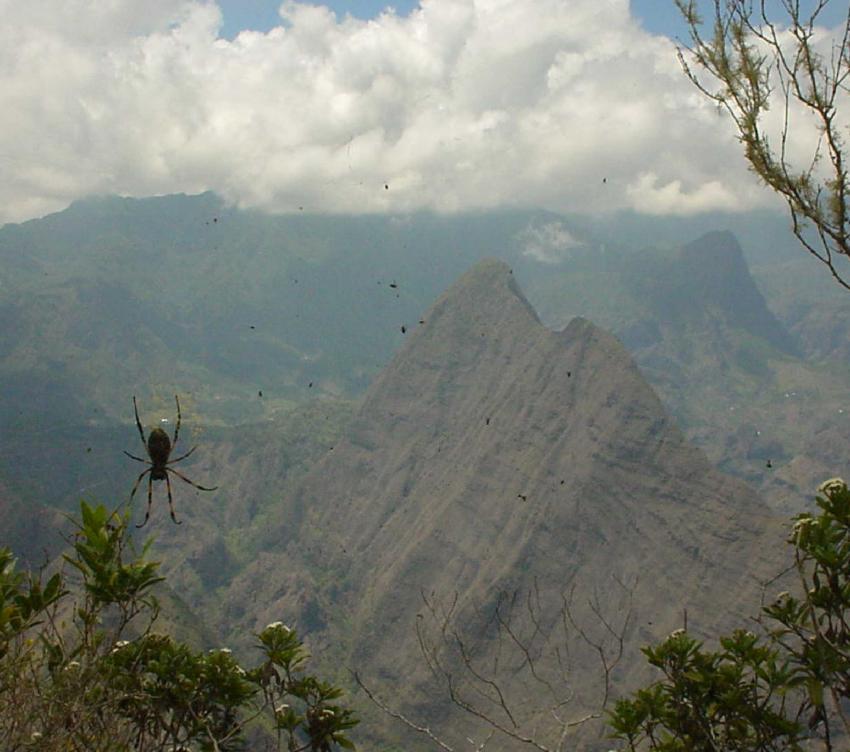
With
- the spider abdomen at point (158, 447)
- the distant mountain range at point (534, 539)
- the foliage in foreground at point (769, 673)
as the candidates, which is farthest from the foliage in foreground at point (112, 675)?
the distant mountain range at point (534, 539)

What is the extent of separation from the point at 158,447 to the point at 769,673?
8990 millimetres

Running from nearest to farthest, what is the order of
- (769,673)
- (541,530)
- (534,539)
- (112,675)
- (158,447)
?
(158,447), (112,675), (769,673), (534,539), (541,530)

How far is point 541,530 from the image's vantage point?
135 metres

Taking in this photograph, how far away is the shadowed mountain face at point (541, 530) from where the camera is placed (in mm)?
114000

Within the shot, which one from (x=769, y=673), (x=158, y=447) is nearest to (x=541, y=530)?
(x=769, y=673)

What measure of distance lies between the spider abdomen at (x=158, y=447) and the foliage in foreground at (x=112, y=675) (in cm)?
82

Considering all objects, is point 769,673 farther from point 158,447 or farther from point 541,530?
point 541,530

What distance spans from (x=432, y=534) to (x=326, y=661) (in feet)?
110

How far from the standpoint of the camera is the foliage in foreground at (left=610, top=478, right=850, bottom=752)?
939 cm

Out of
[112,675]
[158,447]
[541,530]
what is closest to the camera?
[158,447]

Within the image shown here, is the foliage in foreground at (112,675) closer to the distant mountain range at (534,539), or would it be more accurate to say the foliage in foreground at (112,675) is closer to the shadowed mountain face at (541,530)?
the shadowed mountain face at (541,530)

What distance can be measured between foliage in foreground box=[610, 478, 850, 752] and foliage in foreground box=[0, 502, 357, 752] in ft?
17.1

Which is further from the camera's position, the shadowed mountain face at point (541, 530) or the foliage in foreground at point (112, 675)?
the shadowed mountain face at point (541, 530)

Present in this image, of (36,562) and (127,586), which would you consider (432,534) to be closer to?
(36,562)
